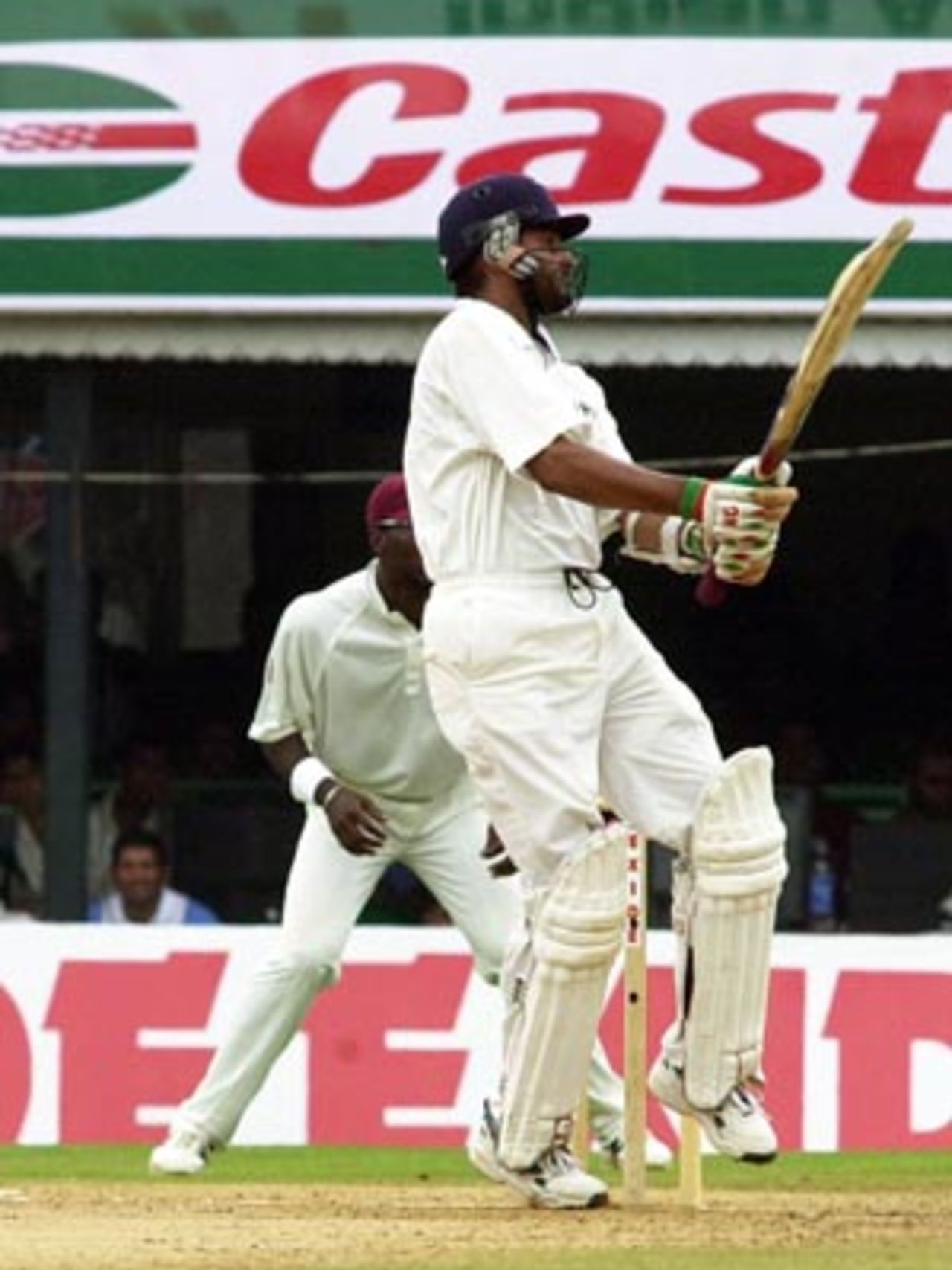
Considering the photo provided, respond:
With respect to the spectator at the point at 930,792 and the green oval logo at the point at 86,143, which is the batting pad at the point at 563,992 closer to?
the green oval logo at the point at 86,143

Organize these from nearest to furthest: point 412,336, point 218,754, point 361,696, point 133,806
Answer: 1. point 361,696
2. point 412,336
3. point 133,806
4. point 218,754

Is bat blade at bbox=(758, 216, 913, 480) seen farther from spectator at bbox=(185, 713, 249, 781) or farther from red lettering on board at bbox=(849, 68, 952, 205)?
spectator at bbox=(185, 713, 249, 781)

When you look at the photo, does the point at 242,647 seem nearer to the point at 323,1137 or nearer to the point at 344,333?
the point at 344,333

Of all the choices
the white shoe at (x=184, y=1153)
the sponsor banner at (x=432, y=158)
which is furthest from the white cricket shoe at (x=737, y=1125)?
the sponsor banner at (x=432, y=158)

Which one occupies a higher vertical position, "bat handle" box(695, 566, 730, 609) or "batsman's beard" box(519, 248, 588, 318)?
"batsman's beard" box(519, 248, 588, 318)

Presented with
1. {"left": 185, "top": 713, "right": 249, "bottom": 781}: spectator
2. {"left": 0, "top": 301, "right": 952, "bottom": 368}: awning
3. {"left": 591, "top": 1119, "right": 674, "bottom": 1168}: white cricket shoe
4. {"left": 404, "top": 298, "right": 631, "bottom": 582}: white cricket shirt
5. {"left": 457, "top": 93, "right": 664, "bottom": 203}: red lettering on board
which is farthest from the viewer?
{"left": 185, "top": 713, "right": 249, "bottom": 781}: spectator

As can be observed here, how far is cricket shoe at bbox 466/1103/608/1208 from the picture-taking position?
31.5 feet

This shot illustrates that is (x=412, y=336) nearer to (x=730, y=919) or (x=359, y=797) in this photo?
(x=359, y=797)

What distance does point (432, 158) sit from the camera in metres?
16.3

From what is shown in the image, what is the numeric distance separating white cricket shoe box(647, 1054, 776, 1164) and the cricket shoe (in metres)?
0.31

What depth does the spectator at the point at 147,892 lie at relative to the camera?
15.9 metres

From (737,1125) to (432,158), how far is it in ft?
24.7

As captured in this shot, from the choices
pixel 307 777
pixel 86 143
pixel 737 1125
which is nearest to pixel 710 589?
pixel 737 1125

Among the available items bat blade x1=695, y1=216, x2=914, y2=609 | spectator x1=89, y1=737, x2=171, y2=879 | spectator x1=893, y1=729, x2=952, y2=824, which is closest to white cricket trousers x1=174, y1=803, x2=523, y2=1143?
bat blade x1=695, y1=216, x2=914, y2=609
